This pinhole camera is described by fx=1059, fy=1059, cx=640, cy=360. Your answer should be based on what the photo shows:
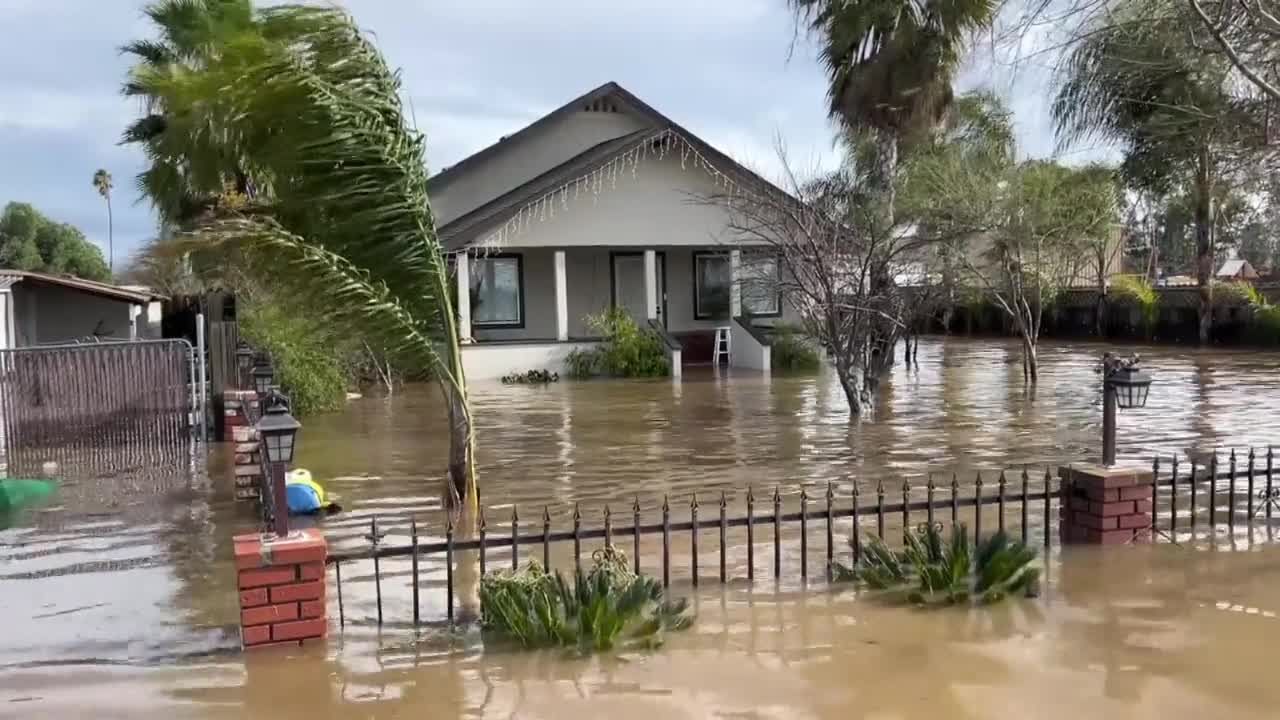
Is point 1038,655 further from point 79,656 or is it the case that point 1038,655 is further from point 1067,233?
point 1067,233

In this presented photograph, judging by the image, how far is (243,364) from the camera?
44.5 feet

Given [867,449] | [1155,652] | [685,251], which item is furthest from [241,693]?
[685,251]

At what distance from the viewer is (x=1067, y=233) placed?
22062mm

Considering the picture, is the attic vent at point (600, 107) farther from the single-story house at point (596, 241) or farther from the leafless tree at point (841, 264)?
the leafless tree at point (841, 264)

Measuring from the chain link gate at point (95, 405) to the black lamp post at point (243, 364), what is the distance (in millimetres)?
730

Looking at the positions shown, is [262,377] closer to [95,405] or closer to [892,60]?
[95,405]

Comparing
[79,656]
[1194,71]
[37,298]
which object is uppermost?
[1194,71]

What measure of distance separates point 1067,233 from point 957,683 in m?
19.1

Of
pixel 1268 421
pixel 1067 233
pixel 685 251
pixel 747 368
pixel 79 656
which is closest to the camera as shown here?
pixel 79 656

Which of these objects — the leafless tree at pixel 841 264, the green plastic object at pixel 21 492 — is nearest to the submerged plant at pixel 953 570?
the leafless tree at pixel 841 264

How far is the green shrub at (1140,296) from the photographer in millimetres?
34375

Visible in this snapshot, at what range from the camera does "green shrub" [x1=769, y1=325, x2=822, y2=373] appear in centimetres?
2336

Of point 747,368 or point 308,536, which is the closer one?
point 308,536

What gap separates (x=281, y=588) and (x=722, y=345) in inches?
791
